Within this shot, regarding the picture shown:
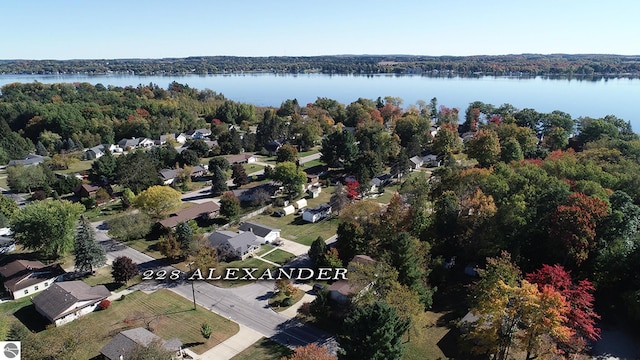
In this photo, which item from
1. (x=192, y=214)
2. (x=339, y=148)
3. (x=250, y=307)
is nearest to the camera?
(x=250, y=307)

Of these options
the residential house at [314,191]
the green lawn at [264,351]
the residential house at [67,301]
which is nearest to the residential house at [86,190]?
the residential house at [67,301]

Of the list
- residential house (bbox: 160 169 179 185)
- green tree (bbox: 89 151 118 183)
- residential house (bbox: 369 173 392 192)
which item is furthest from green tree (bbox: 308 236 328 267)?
green tree (bbox: 89 151 118 183)

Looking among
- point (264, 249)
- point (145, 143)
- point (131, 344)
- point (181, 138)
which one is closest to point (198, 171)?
point (145, 143)

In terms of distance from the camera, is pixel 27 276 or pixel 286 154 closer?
pixel 27 276

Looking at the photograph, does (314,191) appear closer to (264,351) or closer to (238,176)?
(238,176)

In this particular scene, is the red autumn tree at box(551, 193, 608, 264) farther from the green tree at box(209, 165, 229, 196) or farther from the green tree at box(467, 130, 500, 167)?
the green tree at box(209, 165, 229, 196)

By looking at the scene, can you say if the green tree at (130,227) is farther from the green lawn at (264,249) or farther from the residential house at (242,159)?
the residential house at (242,159)
